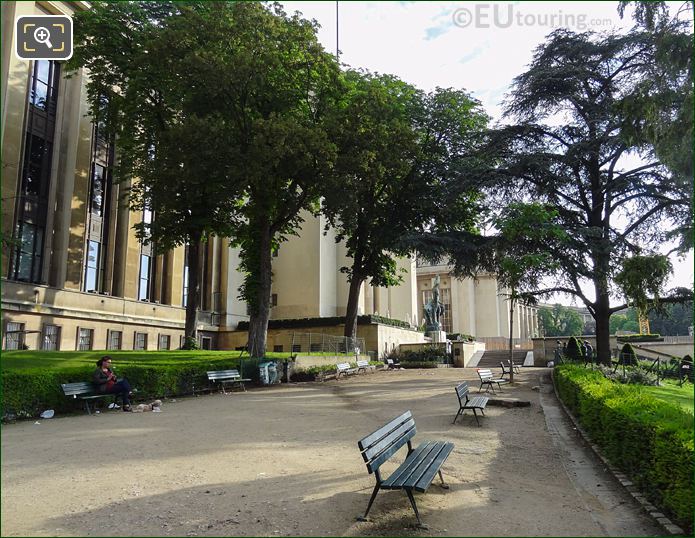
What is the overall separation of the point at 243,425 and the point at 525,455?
553 centimetres

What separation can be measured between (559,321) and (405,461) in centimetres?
9939

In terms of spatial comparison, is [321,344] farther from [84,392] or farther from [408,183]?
[84,392]

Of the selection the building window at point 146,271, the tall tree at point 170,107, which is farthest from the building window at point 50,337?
the tall tree at point 170,107

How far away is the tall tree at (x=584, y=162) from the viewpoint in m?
20.8

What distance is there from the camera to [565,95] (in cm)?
2219

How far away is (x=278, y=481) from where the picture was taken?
6.54 meters

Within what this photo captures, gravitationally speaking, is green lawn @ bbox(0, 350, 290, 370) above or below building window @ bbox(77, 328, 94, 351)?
below

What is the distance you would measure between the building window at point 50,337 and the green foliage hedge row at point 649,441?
27.5m

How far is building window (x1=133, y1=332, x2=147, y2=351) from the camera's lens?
111ft

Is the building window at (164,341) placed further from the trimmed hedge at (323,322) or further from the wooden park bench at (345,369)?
the wooden park bench at (345,369)

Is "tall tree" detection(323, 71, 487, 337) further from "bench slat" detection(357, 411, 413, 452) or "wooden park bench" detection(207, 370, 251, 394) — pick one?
"bench slat" detection(357, 411, 413, 452)

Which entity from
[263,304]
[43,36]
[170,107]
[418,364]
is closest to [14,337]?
[263,304]

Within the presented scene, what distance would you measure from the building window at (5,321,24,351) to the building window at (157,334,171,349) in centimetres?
991

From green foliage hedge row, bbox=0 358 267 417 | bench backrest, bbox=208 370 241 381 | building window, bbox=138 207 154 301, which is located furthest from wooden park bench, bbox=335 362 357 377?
building window, bbox=138 207 154 301
